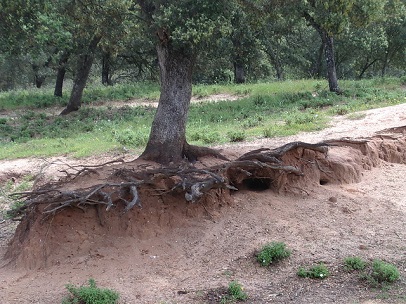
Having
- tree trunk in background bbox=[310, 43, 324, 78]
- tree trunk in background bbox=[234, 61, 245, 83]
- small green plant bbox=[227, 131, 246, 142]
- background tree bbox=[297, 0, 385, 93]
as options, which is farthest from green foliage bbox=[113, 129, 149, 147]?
tree trunk in background bbox=[310, 43, 324, 78]

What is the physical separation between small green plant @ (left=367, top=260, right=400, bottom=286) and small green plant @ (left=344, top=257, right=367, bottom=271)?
22 centimetres

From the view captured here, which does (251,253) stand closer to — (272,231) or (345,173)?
(272,231)

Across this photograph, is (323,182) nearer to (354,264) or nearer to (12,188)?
(354,264)

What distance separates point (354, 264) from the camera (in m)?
6.34

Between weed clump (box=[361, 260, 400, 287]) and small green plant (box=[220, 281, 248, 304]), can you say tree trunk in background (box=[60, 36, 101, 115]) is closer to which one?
small green plant (box=[220, 281, 248, 304])

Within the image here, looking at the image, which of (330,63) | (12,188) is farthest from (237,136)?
(330,63)

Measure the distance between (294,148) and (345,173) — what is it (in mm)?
1059

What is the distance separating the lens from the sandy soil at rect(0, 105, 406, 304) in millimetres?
6055

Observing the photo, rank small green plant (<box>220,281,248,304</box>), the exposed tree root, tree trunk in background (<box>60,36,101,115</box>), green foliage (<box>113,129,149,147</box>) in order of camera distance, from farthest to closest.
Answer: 1. tree trunk in background (<box>60,36,101,115</box>)
2. green foliage (<box>113,129,149,147</box>)
3. the exposed tree root
4. small green plant (<box>220,281,248,304</box>)

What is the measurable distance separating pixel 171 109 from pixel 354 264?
3422 mm

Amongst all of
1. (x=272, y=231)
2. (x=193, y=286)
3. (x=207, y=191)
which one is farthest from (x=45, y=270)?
(x=272, y=231)

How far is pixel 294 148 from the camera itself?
8344mm

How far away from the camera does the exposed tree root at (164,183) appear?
264 inches

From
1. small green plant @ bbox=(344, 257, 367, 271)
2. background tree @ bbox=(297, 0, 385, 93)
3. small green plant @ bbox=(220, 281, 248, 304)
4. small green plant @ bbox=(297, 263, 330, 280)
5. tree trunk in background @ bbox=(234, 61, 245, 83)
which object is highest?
background tree @ bbox=(297, 0, 385, 93)
